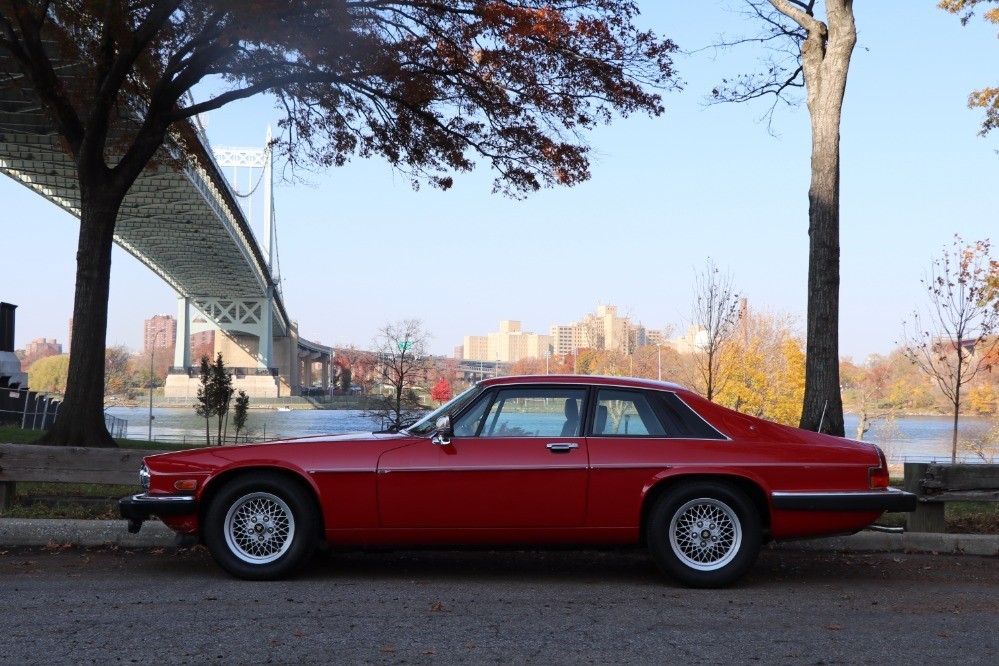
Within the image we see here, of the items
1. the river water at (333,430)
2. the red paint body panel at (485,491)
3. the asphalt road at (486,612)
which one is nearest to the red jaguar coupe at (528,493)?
the red paint body panel at (485,491)

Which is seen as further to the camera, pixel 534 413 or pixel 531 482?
pixel 534 413

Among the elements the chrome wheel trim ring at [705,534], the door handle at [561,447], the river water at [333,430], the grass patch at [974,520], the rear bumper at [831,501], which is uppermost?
the door handle at [561,447]

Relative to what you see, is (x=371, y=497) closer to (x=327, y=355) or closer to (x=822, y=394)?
(x=822, y=394)

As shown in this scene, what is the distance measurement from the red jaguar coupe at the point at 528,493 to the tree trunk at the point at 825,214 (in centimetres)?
318

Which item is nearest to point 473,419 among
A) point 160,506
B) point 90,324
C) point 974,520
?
point 160,506

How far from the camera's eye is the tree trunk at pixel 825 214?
879cm

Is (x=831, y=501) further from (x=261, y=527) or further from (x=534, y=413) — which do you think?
(x=261, y=527)

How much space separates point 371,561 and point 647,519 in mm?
1997

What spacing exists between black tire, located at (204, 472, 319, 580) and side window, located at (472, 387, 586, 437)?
1173 mm

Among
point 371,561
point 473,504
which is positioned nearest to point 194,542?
point 371,561

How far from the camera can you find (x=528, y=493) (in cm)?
556

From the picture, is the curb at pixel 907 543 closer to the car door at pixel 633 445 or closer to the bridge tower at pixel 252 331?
the car door at pixel 633 445

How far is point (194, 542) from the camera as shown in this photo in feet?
22.0

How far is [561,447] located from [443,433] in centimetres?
71
